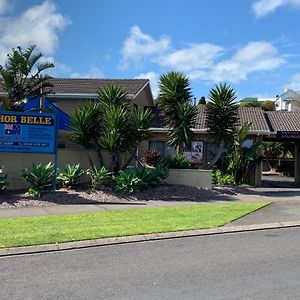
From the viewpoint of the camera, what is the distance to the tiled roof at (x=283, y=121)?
26.8 meters

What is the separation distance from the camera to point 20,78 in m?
18.6

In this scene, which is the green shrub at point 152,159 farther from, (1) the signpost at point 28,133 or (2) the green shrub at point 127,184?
(1) the signpost at point 28,133

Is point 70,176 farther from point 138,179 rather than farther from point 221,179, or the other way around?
point 221,179

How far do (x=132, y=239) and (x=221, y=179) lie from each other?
12.9 metres

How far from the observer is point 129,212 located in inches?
482

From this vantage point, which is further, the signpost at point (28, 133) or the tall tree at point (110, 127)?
the tall tree at point (110, 127)

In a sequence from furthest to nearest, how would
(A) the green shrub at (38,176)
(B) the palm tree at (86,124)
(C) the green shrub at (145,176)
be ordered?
(B) the palm tree at (86,124) < (C) the green shrub at (145,176) < (A) the green shrub at (38,176)

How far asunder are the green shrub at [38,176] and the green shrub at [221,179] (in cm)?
842

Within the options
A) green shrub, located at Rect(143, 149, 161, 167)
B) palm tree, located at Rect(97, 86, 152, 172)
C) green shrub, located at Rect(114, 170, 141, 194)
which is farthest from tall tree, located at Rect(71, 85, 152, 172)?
green shrub, located at Rect(143, 149, 161, 167)

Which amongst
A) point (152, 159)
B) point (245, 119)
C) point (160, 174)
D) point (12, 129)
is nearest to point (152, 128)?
point (152, 159)

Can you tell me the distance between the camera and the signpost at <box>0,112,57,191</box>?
15242 mm

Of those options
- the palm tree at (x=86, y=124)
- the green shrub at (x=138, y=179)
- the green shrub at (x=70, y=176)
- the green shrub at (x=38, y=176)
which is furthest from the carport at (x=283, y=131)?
the green shrub at (x=38, y=176)

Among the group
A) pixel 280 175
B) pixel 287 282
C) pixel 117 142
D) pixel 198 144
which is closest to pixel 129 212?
pixel 117 142

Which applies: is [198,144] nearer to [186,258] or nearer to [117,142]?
[117,142]
